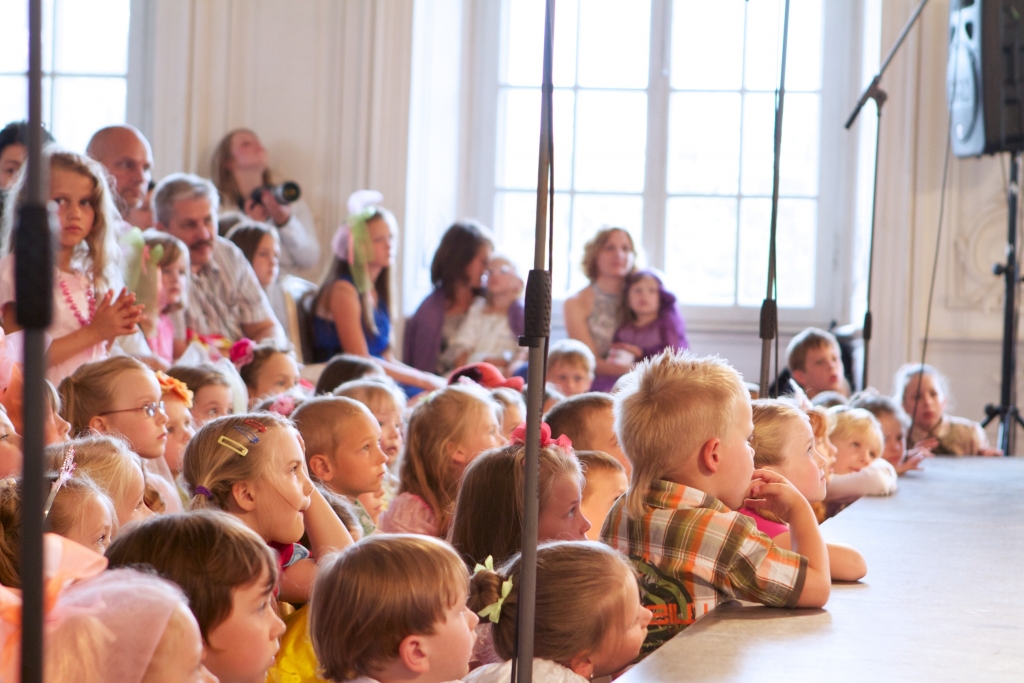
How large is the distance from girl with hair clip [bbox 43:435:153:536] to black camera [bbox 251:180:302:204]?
3.39 metres

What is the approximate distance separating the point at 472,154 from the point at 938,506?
406 centimetres

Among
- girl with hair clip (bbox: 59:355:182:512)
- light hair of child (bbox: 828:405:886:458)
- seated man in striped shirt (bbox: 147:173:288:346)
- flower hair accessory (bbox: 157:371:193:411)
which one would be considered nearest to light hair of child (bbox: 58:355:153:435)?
girl with hair clip (bbox: 59:355:182:512)

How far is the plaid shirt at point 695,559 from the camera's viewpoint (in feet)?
4.91

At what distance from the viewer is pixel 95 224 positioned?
276 centimetres

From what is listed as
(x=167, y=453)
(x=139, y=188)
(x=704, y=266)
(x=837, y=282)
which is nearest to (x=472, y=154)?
(x=704, y=266)

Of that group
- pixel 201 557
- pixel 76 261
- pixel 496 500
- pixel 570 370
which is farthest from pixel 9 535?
pixel 570 370

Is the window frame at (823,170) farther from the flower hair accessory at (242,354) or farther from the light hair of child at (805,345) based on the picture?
the flower hair accessory at (242,354)

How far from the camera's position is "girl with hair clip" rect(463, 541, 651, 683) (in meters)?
1.41

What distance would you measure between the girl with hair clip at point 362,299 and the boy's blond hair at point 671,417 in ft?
8.60

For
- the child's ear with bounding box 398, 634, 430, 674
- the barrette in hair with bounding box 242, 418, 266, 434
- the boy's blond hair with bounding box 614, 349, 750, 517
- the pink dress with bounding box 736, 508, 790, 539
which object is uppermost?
the boy's blond hair with bounding box 614, 349, 750, 517

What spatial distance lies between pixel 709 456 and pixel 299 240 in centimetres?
373

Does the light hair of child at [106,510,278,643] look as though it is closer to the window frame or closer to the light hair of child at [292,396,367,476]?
the light hair of child at [292,396,367,476]

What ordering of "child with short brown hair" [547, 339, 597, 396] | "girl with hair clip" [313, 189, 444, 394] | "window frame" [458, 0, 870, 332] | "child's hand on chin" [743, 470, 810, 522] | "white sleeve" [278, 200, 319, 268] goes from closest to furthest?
"child's hand on chin" [743, 470, 810, 522], "child with short brown hair" [547, 339, 597, 396], "girl with hair clip" [313, 189, 444, 394], "white sleeve" [278, 200, 319, 268], "window frame" [458, 0, 870, 332]

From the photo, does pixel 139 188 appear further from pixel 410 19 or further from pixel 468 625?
pixel 468 625
